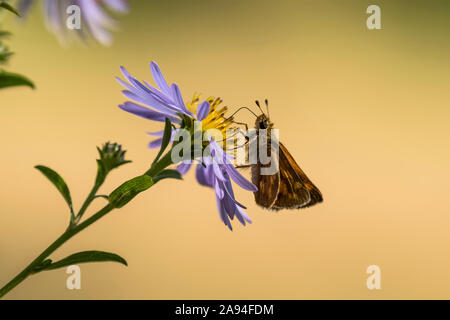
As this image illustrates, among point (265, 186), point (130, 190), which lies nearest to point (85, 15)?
point (130, 190)

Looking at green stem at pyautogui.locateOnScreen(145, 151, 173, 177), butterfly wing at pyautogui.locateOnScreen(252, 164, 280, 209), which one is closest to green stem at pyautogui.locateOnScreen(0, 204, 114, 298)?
green stem at pyautogui.locateOnScreen(145, 151, 173, 177)

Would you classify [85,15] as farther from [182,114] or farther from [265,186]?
[265,186]

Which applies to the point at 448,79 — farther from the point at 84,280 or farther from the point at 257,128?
the point at 257,128

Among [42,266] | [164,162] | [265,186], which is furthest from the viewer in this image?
[265,186]

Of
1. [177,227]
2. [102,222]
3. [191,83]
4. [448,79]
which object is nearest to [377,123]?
[448,79]

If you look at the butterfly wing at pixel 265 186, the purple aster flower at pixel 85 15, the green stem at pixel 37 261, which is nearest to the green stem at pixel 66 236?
the green stem at pixel 37 261

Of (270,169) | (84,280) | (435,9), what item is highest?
(435,9)

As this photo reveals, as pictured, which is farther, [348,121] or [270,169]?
[348,121]
